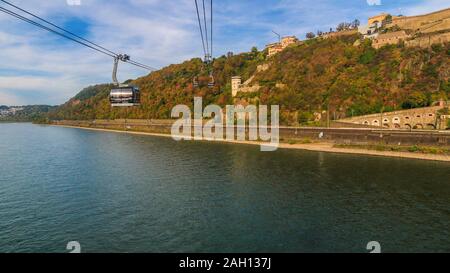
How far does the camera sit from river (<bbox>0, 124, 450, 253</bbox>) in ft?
50.5

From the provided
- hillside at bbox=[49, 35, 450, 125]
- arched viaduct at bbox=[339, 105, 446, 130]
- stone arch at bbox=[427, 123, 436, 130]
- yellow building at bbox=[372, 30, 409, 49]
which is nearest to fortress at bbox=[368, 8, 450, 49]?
yellow building at bbox=[372, 30, 409, 49]

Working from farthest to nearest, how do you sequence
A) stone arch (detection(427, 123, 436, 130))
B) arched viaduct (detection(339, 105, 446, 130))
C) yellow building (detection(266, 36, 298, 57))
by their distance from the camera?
yellow building (detection(266, 36, 298, 57)) → arched viaduct (detection(339, 105, 446, 130)) → stone arch (detection(427, 123, 436, 130))

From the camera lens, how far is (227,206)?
20.8 m

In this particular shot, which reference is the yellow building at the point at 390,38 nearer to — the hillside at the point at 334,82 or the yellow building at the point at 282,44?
the hillside at the point at 334,82

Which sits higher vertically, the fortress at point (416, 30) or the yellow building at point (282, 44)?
the yellow building at point (282, 44)

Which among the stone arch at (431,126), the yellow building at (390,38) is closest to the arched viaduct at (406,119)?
the stone arch at (431,126)

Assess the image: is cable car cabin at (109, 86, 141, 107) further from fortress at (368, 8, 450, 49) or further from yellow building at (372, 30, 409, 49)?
yellow building at (372, 30, 409, 49)

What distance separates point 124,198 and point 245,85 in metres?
71.2

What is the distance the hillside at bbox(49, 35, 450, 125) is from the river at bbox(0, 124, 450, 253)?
2455cm

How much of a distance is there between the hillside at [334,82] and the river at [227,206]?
24552 millimetres

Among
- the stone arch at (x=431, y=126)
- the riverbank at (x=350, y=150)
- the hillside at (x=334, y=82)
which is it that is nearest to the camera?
the riverbank at (x=350, y=150)

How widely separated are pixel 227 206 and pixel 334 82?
5607 cm

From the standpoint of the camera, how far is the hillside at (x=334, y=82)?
5688 cm

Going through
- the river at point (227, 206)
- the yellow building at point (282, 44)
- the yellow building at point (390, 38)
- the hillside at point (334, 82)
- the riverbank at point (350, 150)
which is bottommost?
the river at point (227, 206)
